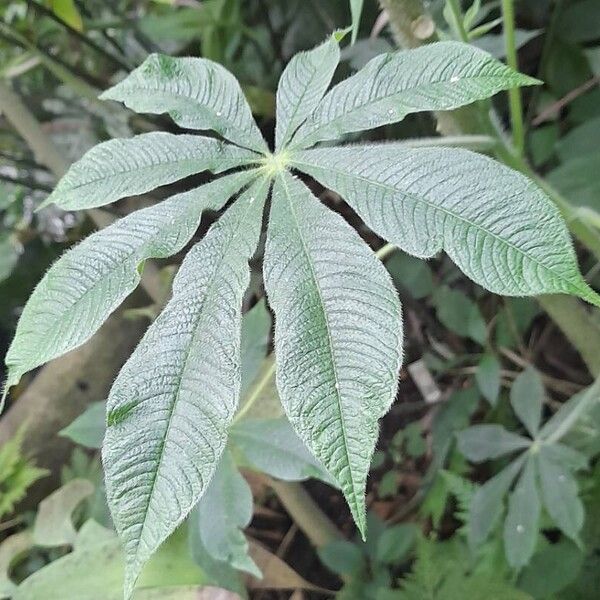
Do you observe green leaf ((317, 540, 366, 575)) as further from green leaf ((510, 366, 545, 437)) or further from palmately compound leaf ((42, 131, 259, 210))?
palmately compound leaf ((42, 131, 259, 210))

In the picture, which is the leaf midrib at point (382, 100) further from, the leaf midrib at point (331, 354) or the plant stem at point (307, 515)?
the plant stem at point (307, 515)

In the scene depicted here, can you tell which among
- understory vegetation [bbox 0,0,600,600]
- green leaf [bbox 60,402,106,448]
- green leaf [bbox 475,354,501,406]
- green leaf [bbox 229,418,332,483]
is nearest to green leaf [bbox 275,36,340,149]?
understory vegetation [bbox 0,0,600,600]

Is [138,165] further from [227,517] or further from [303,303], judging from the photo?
[227,517]

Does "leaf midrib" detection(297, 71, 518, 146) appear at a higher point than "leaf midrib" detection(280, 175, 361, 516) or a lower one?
higher

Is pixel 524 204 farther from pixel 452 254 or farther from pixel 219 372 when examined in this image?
pixel 219 372

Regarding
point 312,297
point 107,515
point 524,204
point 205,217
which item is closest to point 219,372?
point 312,297

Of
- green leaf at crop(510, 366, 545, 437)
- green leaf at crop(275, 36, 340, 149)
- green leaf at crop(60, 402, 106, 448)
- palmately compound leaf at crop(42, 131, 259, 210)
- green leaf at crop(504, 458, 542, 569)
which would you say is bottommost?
green leaf at crop(504, 458, 542, 569)

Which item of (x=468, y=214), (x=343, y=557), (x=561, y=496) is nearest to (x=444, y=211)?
(x=468, y=214)
